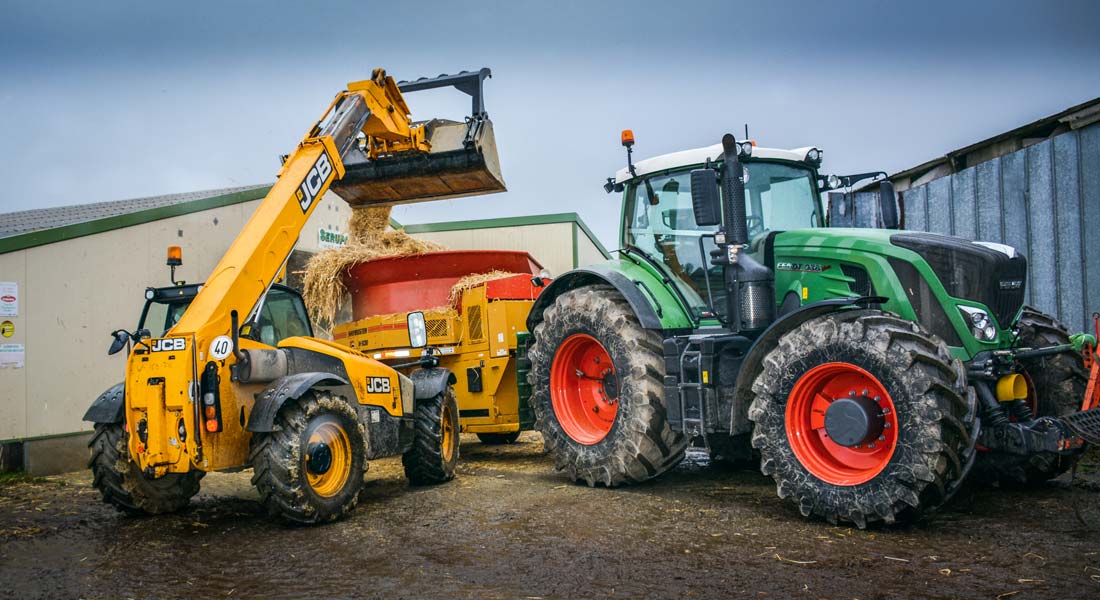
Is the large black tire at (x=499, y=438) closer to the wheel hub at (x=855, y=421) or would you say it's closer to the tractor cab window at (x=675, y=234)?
the tractor cab window at (x=675, y=234)

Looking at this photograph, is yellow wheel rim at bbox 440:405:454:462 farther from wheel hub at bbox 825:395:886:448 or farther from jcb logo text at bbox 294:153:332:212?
wheel hub at bbox 825:395:886:448

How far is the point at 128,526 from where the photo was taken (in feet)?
20.1

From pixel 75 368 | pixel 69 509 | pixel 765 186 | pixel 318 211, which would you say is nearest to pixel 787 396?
pixel 765 186

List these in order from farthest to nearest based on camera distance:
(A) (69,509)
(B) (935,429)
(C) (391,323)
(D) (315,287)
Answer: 1. (D) (315,287)
2. (C) (391,323)
3. (A) (69,509)
4. (B) (935,429)

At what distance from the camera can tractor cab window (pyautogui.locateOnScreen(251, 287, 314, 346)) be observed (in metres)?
7.00

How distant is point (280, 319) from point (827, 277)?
13.8ft

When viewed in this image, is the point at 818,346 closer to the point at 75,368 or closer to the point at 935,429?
the point at 935,429

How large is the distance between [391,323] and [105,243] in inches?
136

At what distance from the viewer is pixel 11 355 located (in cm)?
906

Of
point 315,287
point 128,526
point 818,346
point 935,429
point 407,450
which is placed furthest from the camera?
point 315,287

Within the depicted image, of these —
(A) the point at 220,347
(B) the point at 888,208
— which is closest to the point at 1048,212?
(B) the point at 888,208

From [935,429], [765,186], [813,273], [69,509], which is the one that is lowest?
[69,509]

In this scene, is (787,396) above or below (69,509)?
above

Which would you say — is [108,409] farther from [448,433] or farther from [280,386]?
[448,433]
